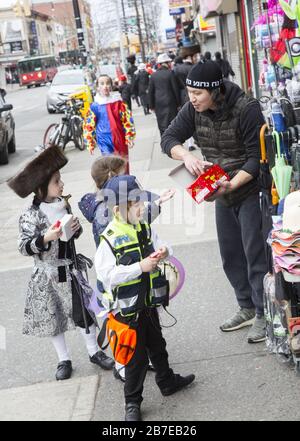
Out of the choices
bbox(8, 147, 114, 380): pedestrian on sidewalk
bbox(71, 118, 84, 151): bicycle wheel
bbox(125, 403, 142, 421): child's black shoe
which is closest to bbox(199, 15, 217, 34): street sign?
bbox(71, 118, 84, 151): bicycle wheel

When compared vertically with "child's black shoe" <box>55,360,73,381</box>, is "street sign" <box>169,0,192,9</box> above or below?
above

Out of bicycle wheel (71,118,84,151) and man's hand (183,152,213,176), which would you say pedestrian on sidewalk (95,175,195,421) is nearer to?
man's hand (183,152,213,176)

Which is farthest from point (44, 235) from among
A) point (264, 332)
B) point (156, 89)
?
point (156, 89)

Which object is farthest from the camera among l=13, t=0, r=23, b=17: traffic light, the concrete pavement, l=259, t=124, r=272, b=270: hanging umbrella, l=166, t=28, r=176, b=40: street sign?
l=13, t=0, r=23, b=17: traffic light

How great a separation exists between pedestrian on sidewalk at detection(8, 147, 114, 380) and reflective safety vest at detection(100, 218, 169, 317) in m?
0.65

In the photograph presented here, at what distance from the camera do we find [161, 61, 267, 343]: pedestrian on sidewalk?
4.46 metres

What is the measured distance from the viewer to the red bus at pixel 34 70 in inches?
2655

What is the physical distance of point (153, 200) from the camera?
418 centimetres

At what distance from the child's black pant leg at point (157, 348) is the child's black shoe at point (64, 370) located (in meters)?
0.77

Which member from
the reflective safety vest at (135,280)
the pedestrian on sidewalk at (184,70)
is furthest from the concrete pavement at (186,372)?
the pedestrian on sidewalk at (184,70)

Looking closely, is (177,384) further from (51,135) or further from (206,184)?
(51,135)

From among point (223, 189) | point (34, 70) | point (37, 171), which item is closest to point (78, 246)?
point (37, 171)

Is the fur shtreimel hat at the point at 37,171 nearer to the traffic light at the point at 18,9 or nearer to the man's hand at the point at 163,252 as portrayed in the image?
the man's hand at the point at 163,252

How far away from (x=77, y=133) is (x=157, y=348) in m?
13.2
